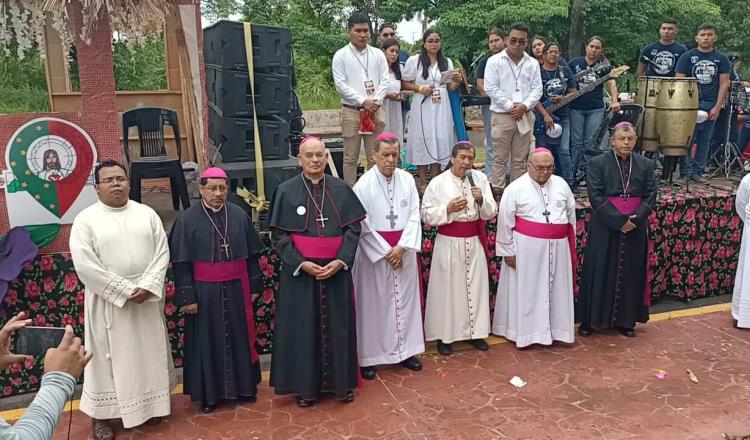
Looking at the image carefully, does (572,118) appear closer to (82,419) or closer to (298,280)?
(298,280)

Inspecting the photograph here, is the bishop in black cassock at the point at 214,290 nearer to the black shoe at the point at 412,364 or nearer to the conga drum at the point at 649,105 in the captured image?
the black shoe at the point at 412,364

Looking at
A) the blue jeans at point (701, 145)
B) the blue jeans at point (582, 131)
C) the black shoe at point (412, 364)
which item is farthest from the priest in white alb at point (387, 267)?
the blue jeans at point (701, 145)

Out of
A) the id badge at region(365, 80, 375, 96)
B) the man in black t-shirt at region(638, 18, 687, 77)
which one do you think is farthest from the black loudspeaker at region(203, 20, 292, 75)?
the man in black t-shirt at region(638, 18, 687, 77)

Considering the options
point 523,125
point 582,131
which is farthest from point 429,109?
point 582,131

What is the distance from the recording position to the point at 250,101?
22.0 ft

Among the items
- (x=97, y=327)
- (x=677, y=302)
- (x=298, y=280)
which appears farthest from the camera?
(x=677, y=302)

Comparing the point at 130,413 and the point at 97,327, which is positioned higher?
the point at 97,327

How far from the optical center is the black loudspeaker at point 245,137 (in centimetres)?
671

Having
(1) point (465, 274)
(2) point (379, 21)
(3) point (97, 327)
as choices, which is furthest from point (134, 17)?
(2) point (379, 21)

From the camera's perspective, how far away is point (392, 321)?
5793mm

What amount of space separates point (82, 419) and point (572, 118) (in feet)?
21.1

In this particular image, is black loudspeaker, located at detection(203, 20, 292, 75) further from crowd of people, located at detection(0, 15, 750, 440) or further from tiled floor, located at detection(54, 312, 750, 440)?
tiled floor, located at detection(54, 312, 750, 440)

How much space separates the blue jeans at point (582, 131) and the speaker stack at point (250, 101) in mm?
3746

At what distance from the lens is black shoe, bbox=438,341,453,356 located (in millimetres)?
6223
